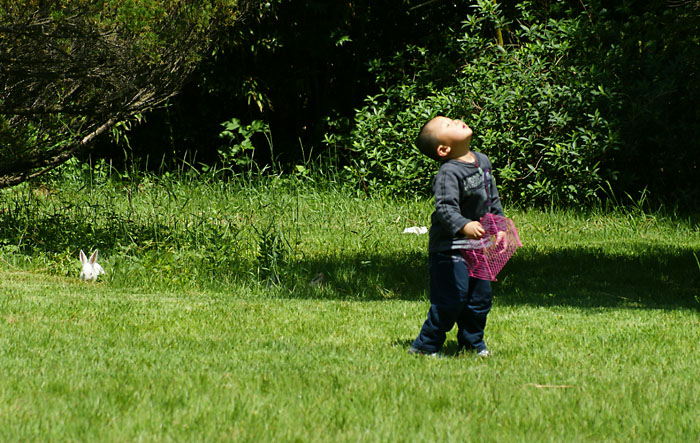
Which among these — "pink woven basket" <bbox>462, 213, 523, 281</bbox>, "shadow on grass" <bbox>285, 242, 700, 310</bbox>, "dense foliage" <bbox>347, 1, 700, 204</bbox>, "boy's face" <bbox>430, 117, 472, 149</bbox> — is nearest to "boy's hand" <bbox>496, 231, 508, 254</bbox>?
"pink woven basket" <bbox>462, 213, 523, 281</bbox>

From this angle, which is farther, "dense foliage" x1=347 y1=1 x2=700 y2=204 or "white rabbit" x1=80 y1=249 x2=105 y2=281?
"dense foliage" x1=347 y1=1 x2=700 y2=204

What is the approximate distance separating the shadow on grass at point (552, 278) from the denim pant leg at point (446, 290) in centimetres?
253

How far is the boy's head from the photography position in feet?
14.7

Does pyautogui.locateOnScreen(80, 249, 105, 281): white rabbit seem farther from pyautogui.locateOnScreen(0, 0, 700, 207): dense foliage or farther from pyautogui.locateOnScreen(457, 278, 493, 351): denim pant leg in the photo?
pyautogui.locateOnScreen(0, 0, 700, 207): dense foliage

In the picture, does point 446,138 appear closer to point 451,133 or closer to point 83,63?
point 451,133

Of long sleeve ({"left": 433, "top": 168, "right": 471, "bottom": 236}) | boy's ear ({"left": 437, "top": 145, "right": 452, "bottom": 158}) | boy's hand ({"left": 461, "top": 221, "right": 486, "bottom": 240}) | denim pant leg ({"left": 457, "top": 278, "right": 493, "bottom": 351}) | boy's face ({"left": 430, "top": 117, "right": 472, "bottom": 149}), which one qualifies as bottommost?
denim pant leg ({"left": 457, "top": 278, "right": 493, "bottom": 351})

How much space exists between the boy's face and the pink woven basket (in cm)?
43

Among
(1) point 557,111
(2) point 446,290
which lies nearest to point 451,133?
(2) point 446,290

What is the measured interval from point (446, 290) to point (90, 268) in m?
4.20

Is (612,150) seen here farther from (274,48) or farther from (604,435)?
(604,435)

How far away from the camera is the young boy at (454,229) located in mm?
4375

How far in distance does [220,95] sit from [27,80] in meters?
6.60

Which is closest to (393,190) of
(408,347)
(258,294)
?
(258,294)

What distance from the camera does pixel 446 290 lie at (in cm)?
443
